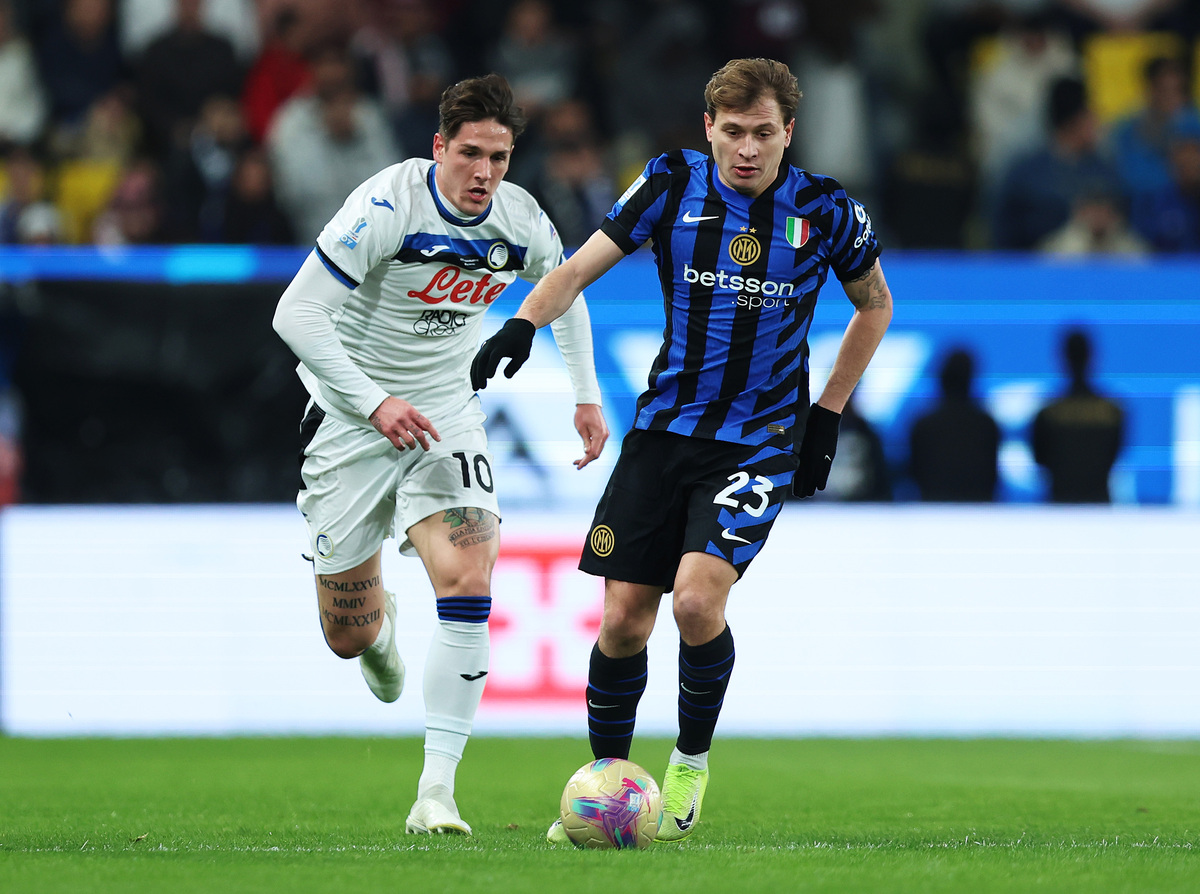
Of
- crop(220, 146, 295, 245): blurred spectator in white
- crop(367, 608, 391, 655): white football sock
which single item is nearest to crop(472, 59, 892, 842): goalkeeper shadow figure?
crop(367, 608, 391, 655): white football sock

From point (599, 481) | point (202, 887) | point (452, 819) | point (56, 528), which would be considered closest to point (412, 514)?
point (452, 819)

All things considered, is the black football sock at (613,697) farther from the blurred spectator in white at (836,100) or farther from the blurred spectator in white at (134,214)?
the blurred spectator in white at (836,100)

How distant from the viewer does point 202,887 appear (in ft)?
13.9

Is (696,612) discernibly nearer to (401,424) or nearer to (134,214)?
(401,424)

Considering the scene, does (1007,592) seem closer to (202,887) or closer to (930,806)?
(930,806)

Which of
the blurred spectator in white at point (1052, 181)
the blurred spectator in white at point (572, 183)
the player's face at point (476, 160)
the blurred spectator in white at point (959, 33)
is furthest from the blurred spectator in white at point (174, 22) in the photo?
the player's face at point (476, 160)

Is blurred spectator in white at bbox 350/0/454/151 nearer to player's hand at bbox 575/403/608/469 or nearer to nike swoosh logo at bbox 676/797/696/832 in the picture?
player's hand at bbox 575/403/608/469

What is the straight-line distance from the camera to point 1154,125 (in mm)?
11961

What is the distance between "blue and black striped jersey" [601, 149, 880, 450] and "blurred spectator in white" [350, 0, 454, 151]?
618 centimetres

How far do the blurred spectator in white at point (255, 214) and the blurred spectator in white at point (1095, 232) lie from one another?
15.9 ft

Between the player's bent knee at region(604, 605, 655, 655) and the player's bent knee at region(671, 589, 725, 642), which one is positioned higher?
the player's bent knee at region(671, 589, 725, 642)

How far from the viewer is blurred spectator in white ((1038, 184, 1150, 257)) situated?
10.9 meters

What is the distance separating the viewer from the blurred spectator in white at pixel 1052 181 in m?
11.3

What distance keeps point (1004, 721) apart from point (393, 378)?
16.0 ft
